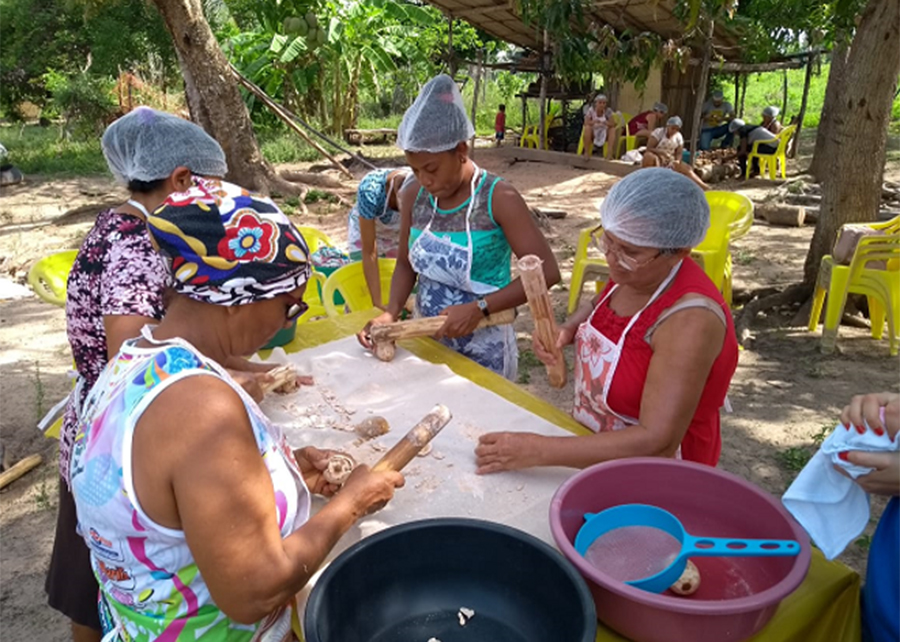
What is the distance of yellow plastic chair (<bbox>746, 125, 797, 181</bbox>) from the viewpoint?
1152 centimetres

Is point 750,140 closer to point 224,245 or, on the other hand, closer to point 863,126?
point 863,126

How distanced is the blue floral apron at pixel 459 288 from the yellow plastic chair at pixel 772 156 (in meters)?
10.8

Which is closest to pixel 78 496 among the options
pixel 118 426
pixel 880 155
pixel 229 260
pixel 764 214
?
pixel 118 426

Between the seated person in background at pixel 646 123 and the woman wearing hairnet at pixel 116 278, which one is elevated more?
the seated person in background at pixel 646 123

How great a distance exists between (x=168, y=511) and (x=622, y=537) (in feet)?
2.81

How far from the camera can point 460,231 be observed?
7.92 feet

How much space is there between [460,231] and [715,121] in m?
12.9


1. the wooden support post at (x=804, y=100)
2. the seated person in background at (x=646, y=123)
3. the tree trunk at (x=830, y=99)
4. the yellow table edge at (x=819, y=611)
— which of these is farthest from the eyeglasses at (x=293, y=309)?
the wooden support post at (x=804, y=100)

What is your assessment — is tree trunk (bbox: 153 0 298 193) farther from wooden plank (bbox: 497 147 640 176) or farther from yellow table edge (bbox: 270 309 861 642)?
yellow table edge (bbox: 270 309 861 642)

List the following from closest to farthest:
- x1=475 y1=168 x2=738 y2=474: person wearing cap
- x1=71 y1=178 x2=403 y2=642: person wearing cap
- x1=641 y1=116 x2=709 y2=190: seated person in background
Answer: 1. x1=71 y1=178 x2=403 y2=642: person wearing cap
2. x1=475 y1=168 x2=738 y2=474: person wearing cap
3. x1=641 y1=116 x2=709 y2=190: seated person in background

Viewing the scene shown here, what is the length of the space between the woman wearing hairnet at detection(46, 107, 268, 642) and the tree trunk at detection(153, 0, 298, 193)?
7.39 m

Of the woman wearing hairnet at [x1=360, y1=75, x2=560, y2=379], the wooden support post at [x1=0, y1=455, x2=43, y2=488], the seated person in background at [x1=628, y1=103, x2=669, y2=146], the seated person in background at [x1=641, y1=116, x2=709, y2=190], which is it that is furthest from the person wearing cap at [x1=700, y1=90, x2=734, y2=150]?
the wooden support post at [x1=0, y1=455, x2=43, y2=488]

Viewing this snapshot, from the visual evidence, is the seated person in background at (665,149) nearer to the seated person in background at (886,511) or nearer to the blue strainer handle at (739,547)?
the seated person in background at (886,511)

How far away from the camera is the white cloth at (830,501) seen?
1176 mm
